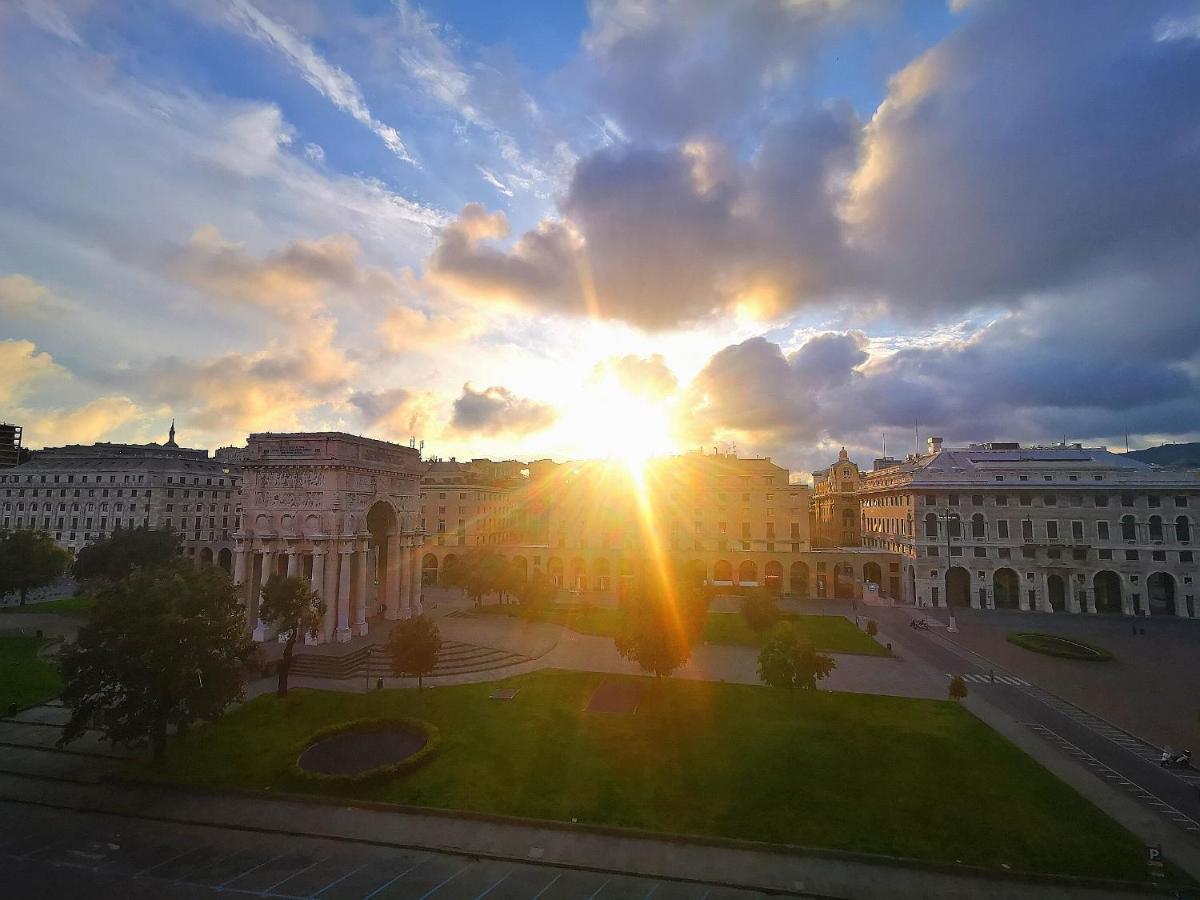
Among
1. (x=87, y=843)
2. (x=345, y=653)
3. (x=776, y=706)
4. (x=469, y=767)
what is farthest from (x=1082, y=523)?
(x=87, y=843)

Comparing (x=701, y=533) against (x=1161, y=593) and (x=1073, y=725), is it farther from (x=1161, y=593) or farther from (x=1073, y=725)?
(x=1161, y=593)

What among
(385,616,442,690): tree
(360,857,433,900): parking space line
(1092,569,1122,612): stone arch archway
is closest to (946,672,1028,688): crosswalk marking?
(1092,569,1122,612): stone arch archway

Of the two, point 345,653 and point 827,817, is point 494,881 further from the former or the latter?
point 345,653

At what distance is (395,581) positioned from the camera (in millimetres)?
56594

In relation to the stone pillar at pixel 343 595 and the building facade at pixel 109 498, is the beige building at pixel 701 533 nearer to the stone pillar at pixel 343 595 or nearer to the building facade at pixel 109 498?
the stone pillar at pixel 343 595

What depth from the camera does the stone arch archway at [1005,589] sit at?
69.6 metres

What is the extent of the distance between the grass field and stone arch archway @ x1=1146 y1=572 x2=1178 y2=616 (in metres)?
36.3

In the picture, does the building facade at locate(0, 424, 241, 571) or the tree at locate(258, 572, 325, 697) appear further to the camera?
the building facade at locate(0, 424, 241, 571)

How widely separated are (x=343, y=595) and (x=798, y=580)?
57.9 m

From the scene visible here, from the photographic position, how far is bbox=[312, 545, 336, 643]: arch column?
47.0 m

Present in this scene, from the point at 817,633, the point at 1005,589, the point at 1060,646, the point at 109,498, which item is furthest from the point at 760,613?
the point at 109,498

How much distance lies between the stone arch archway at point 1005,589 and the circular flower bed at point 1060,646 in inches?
647

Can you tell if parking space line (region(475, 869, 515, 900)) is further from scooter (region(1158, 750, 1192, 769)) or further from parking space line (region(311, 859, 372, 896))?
scooter (region(1158, 750, 1192, 769))

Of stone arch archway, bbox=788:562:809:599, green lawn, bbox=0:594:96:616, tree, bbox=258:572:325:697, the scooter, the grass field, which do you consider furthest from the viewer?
stone arch archway, bbox=788:562:809:599
